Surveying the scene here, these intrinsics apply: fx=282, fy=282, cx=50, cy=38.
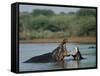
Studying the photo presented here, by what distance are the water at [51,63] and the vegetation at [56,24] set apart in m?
0.07

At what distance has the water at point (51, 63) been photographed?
1.89 m

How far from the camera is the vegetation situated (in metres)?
1.90

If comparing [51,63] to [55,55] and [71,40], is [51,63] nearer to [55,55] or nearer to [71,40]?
[55,55]

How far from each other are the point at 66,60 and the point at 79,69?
13 cm

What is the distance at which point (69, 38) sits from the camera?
6.71 ft

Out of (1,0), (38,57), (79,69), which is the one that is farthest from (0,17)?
(79,69)

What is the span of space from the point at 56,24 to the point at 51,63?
278 mm

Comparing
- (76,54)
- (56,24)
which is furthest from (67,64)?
(56,24)

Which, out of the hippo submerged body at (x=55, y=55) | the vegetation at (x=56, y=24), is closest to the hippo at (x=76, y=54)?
the hippo submerged body at (x=55, y=55)

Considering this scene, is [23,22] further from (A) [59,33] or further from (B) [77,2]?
(B) [77,2]

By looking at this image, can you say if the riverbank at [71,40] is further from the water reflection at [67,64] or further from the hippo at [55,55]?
the water reflection at [67,64]

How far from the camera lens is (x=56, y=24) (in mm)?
2000

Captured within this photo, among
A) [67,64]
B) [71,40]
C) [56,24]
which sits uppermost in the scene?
[56,24]

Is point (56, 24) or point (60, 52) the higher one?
point (56, 24)
